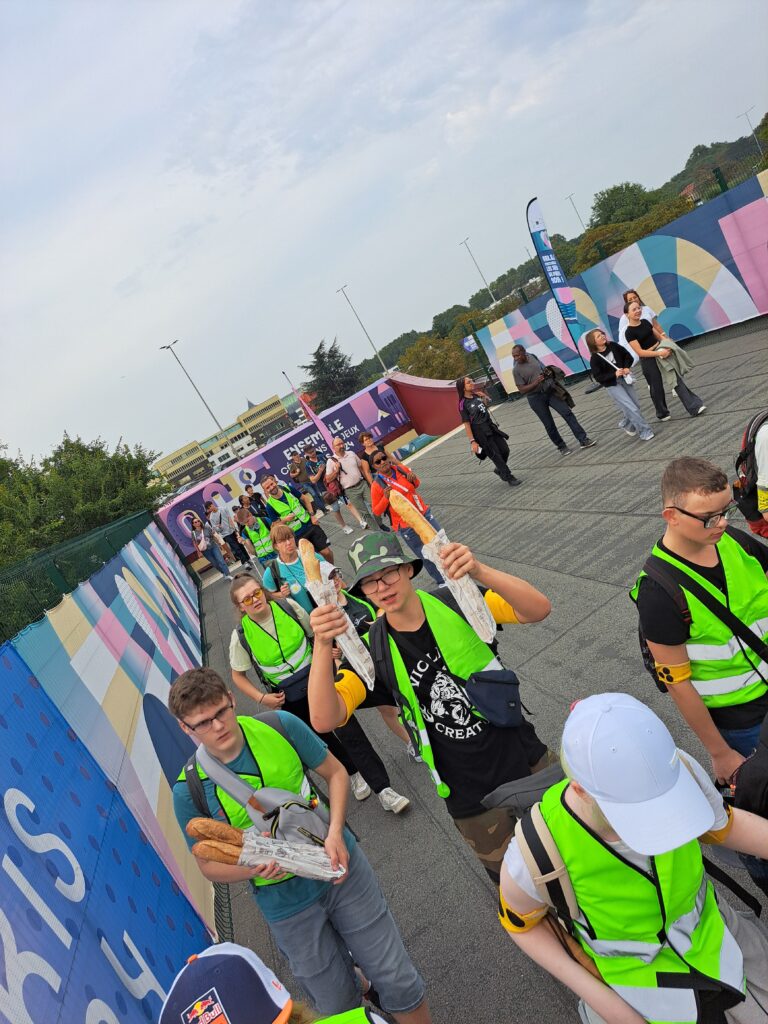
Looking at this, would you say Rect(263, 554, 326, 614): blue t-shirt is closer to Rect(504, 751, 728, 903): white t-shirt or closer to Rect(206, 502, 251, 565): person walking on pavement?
Rect(504, 751, 728, 903): white t-shirt

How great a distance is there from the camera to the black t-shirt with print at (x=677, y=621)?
2.40 meters

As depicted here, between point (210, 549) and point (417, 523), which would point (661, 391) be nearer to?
point (417, 523)

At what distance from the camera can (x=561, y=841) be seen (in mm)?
1615

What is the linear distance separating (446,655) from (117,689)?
122 inches

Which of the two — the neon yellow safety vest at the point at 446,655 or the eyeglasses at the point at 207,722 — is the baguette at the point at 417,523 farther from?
the eyeglasses at the point at 207,722

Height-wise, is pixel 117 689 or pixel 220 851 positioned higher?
pixel 117 689

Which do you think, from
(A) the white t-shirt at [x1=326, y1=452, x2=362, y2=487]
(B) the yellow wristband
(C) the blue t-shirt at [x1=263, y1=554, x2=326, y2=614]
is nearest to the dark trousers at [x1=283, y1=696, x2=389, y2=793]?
(C) the blue t-shirt at [x1=263, y1=554, x2=326, y2=614]

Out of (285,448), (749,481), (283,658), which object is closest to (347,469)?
(283,658)

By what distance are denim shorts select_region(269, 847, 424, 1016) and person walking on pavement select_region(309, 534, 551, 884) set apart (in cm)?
48

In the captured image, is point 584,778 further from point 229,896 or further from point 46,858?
point 229,896

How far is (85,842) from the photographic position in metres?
2.81

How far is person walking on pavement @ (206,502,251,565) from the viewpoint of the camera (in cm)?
1903

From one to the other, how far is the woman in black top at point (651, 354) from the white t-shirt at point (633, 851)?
7.97 metres

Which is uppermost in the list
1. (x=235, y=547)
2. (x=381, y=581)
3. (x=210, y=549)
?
(x=381, y=581)
